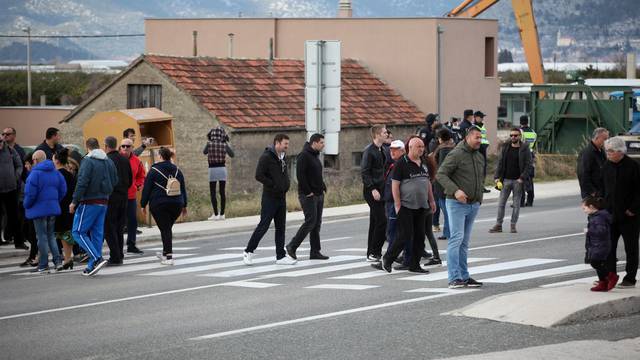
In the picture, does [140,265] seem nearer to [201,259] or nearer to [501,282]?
[201,259]

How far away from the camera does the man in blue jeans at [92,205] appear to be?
58.7 feet

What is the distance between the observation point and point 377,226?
60.1 ft

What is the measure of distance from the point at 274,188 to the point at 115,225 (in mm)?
2541

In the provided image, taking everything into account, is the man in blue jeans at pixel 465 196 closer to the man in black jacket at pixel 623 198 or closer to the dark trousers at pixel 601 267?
the man in black jacket at pixel 623 198

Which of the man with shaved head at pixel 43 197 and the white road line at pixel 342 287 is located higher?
the man with shaved head at pixel 43 197

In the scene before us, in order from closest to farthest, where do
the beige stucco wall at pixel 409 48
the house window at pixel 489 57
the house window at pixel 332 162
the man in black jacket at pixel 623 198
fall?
the man in black jacket at pixel 623 198 < the house window at pixel 332 162 < the beige stucco wall at pixel 409 48 < the house window at pixel 489 57

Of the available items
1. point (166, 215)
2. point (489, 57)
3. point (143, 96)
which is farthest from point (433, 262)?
point (489, 57)

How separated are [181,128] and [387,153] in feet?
55.0

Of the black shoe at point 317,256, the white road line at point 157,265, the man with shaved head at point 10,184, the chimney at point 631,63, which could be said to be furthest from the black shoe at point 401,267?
the chimney at point 631,63

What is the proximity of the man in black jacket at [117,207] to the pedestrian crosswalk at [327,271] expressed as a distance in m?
0.28

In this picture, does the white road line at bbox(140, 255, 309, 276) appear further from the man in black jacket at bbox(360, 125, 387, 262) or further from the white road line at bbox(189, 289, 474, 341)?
A: the white road line at bbox(189, 289, 474, 341)

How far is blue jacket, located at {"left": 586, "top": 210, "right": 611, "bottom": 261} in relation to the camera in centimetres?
1401

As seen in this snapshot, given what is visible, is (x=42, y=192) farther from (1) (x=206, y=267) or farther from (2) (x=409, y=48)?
(2) (x=409, y=48)

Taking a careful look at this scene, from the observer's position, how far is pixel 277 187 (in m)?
18.5
